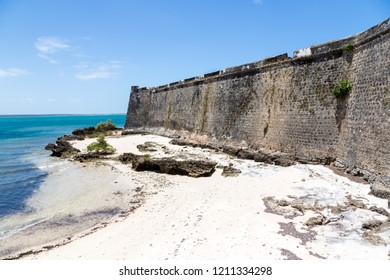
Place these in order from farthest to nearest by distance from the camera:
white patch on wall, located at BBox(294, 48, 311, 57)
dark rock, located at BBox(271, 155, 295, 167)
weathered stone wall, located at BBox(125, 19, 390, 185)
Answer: white patch on wall, located at BBox(294, 48, 311, 57)
dark rock, located at BBox(271, 155, 295, 167)
weathered stone wall, located at BBox(125, 19, 390, 185)

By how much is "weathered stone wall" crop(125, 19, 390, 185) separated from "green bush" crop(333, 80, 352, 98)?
0.71ft

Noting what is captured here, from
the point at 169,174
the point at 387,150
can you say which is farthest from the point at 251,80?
the point at 387,150

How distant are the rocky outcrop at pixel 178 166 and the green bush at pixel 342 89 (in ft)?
20.9

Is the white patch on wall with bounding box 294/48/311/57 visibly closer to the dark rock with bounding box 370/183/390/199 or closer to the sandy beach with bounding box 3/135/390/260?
the sandy beach with bounding box 3/135/390/260

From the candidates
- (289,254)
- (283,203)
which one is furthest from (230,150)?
(289,254)

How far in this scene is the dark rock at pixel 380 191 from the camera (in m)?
10.0

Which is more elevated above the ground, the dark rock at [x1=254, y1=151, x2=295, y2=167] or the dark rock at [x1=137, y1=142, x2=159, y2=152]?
the dark rock at [x1=254, y1=151, x2=295, y2=167]

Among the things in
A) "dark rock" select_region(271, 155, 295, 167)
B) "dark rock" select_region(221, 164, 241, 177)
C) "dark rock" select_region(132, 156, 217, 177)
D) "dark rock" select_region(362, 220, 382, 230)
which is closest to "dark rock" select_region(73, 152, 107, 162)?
"dark rock" select_region(132, 156, 217, 177)

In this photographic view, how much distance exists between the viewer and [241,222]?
906 cm

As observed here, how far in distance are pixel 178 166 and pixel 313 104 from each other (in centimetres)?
723

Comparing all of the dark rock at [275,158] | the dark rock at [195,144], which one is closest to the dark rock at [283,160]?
the dark rock at [275,158]

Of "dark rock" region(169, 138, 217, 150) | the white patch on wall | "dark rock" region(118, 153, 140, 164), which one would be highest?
the white patch on wall

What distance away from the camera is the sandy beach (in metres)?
7.23

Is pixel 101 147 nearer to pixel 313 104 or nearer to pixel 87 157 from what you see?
pixel 87 157
